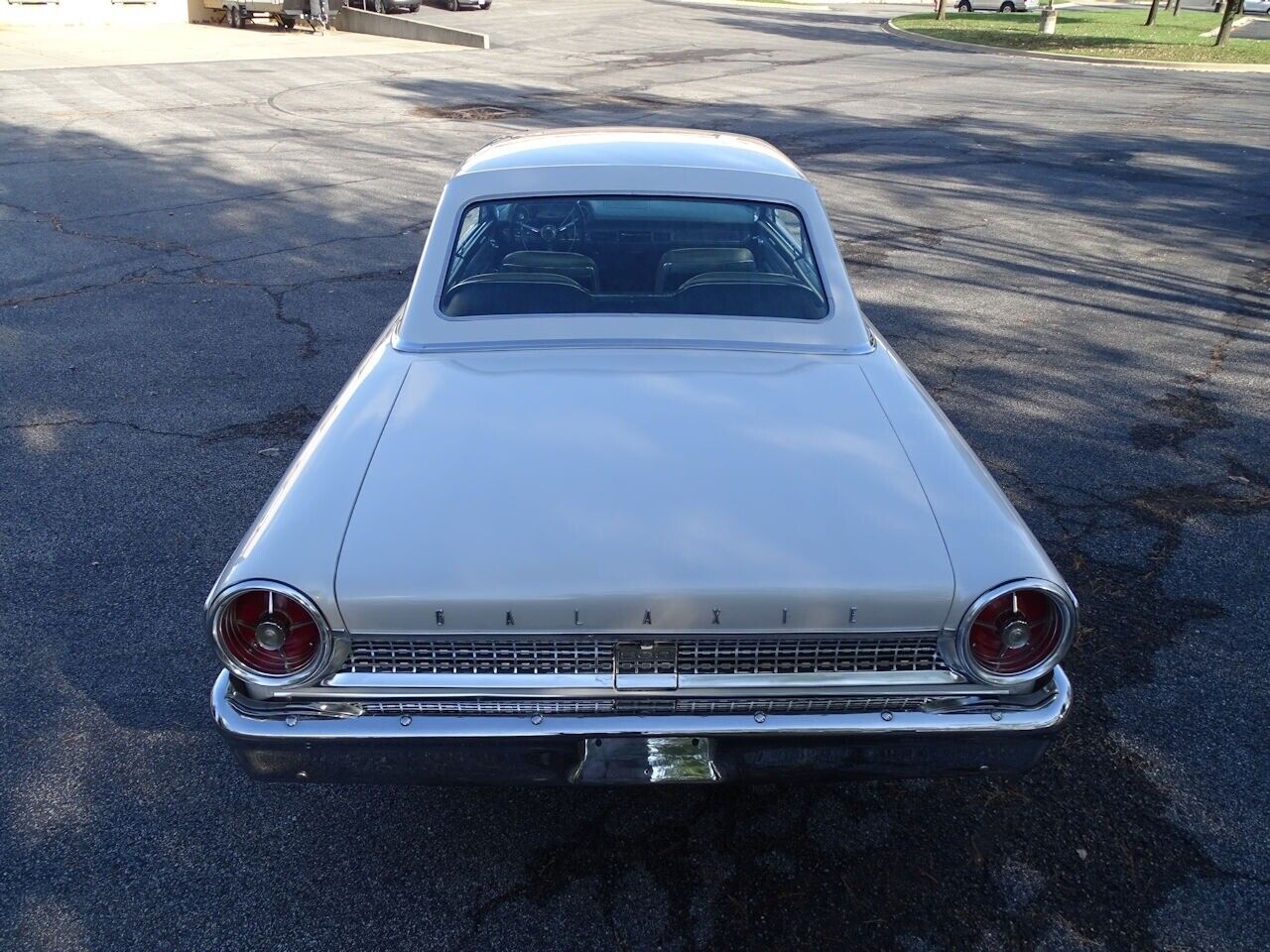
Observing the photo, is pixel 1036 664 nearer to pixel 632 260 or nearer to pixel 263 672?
pixel 263 672

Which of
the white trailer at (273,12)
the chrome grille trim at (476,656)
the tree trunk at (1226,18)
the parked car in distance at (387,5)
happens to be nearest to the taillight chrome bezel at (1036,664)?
the chrome grille trim at (476,656)

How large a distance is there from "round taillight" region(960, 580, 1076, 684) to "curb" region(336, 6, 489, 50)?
84.1 feet

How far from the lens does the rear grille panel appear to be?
2.45 m

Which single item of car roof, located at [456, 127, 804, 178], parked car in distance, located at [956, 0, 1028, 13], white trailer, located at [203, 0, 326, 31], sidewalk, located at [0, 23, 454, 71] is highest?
car roof, located at [456, 127, 804, 178]

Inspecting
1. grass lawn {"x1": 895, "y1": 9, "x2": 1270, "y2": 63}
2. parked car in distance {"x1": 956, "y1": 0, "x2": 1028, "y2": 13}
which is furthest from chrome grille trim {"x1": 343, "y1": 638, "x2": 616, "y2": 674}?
parked car in distance {"x1": 956, "y1": 0, "x2": 1028, "y2": 13}

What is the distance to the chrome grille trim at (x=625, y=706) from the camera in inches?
98.0

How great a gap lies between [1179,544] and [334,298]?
580 centimetres

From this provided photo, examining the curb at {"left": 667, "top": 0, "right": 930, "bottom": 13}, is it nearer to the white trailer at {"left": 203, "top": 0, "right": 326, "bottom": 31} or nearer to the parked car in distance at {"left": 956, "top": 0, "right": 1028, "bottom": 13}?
the parked car in distance at {"left": 956, "top": 0, "right": 1028, "bottom": 13}

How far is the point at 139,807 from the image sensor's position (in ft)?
10.0

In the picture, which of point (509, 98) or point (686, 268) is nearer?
point (686, 268)

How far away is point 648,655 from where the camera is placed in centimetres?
246

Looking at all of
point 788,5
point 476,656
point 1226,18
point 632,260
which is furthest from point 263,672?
point 788,5

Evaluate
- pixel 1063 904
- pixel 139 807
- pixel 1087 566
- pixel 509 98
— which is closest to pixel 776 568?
pixel 1063 904

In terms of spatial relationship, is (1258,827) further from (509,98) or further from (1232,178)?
(509,98)
